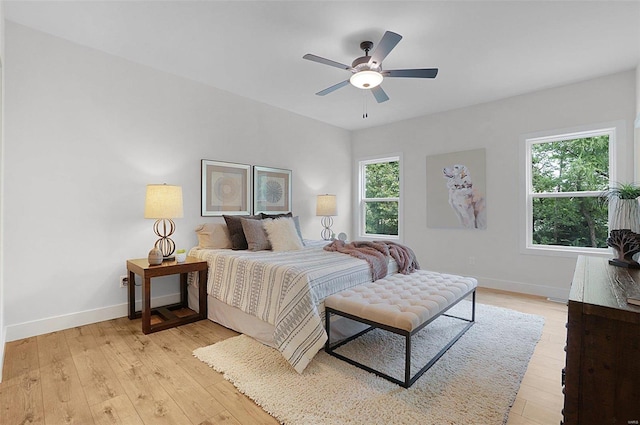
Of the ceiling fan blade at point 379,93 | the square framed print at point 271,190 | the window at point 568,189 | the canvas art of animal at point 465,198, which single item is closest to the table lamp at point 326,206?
the square framed print at point 271,190

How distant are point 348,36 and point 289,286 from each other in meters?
2.20

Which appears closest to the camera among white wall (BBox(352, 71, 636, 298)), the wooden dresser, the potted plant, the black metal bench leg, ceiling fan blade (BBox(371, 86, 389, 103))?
the wooden dresser

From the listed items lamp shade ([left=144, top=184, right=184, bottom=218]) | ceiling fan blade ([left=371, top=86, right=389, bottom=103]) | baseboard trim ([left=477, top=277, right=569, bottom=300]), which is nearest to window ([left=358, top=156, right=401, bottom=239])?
baseboard trim ([left=477, top=277, right=569, bottom=300])

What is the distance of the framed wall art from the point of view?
426 cm

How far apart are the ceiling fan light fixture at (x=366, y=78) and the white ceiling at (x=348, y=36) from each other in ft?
1.17

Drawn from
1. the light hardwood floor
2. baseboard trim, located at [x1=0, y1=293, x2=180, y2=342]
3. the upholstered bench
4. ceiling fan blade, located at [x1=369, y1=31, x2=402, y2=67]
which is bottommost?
the light hardwood floor

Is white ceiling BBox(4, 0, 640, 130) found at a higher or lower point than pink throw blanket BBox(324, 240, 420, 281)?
higher

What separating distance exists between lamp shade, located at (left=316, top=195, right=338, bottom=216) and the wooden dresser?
146 inches

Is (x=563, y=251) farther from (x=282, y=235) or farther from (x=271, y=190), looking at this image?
(x=271, y=190)

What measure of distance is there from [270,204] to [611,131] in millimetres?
4327

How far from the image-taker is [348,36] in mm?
2568

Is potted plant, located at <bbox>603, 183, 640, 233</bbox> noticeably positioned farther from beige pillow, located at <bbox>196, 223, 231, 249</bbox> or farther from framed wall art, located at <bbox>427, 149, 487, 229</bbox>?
beige pillow, located at <bbox>196, 223, 231, 249</bbox>

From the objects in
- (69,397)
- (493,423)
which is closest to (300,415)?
(493,423)

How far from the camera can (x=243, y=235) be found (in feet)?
11.2
